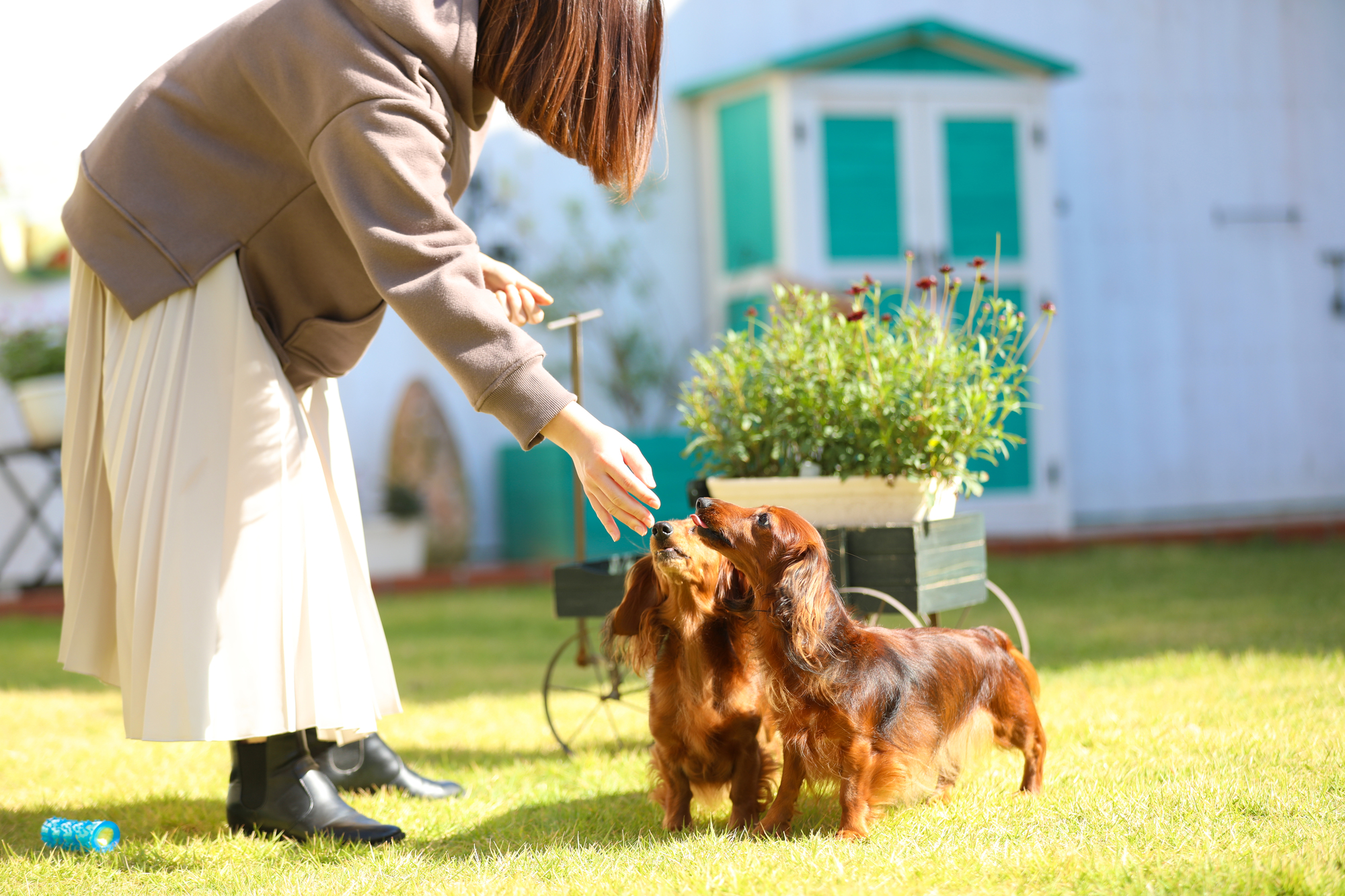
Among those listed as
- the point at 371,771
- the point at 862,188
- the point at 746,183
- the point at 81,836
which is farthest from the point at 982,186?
the point at 81,836

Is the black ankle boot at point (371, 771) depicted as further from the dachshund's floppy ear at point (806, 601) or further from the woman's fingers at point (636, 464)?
the woman's fingers at point (636, 464)

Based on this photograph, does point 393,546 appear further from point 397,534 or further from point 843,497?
point 843,497

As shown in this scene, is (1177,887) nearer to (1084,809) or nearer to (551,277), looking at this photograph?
(1084,809)

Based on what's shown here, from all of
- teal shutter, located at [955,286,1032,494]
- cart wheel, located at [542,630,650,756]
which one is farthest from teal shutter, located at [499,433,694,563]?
cart wheel, located at [542,630,650,756]

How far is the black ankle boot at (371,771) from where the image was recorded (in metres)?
A: 2.51

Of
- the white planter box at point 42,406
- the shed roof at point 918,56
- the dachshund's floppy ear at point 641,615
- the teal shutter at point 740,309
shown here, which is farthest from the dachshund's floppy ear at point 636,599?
the shed roof at point 918,56

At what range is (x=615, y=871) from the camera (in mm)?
1793

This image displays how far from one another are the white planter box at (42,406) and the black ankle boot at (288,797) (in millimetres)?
4037

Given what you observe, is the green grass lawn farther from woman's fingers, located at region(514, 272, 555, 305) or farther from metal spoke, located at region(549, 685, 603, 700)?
woman's fingers, located at region(514, 272, 555, 305)

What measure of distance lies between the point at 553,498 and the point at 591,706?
3.12 m

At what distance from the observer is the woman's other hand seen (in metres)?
2.19

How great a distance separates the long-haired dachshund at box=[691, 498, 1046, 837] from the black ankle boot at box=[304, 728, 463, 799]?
88 centimetres

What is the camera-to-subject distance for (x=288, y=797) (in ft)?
7.08

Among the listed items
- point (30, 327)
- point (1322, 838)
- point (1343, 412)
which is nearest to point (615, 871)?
point (1322, 838)
